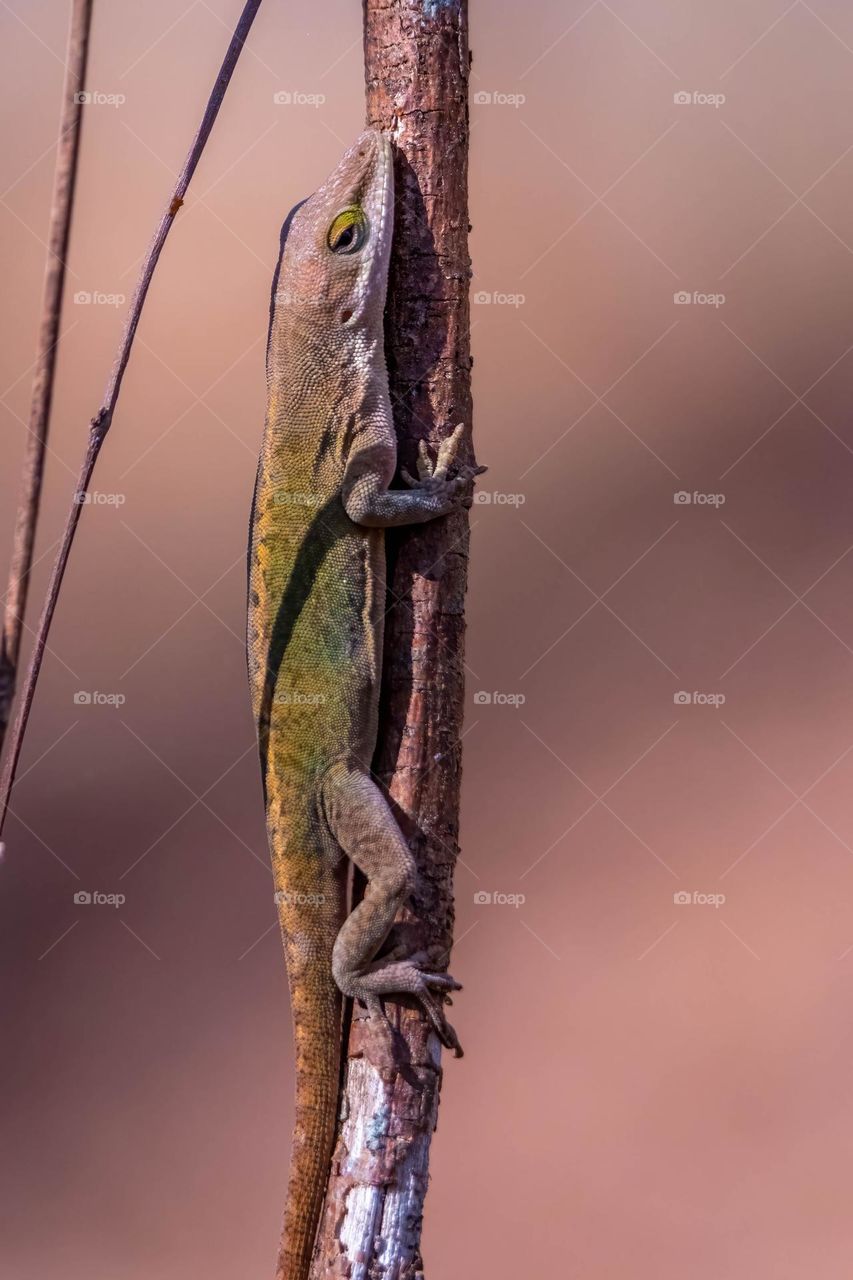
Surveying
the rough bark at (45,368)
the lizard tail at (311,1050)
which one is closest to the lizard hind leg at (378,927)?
the lizard tail at (311,1050)

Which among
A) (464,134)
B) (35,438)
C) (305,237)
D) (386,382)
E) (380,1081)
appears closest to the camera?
(35,438)

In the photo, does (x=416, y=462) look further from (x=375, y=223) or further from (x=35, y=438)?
(x=35, y=438)

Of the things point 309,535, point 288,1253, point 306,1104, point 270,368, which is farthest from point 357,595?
point 288,1253

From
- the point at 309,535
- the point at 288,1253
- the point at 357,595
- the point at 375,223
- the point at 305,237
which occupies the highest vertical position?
the point at 305,237

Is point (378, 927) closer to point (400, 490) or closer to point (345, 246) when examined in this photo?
point (400, 490)

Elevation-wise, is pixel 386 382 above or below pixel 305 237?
below

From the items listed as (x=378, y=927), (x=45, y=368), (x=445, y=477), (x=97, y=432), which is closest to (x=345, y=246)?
(x=445, y=477)

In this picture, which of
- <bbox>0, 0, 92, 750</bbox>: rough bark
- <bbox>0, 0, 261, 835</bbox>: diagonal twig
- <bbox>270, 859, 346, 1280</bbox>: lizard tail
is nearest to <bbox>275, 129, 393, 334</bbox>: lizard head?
<bbox>0, 0, 261, 835</bbox>: diagonal twig
